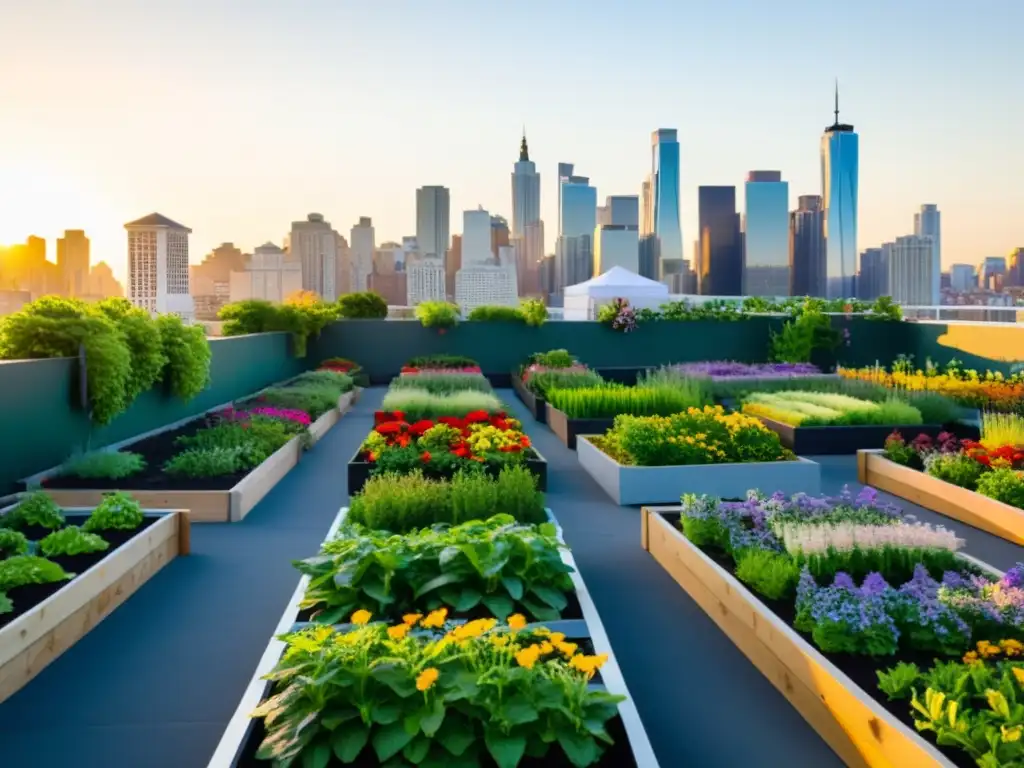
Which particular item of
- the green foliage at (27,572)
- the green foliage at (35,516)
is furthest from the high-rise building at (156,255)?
the green foliage at (27,572)

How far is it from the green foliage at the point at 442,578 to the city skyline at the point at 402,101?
31.9 ft

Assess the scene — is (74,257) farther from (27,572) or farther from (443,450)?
(27,572)

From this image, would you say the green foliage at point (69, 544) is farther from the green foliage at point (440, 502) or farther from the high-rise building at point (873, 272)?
the high-rise building at point (873, 272)

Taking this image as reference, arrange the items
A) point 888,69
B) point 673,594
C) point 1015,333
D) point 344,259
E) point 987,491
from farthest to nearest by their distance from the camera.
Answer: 1. point 344,259
2. point 888,69
3. point 1015,333
4. point 987,491
5. point 673,594

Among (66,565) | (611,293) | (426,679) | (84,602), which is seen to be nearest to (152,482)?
(66,565)

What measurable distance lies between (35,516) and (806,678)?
4099 millimetres

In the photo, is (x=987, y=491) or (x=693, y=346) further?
(x=693, y=346)

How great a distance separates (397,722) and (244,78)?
42.1ft

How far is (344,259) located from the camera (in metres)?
39.6

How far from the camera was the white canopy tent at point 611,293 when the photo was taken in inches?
725

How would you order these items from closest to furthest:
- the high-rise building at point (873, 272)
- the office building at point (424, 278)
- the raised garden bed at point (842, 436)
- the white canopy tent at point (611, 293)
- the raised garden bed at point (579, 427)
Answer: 1. the raised garden bed at point (842, 436)
2. the raised garden bed at point (579, 427)
3. the white canopy tent at point (611, 293)
4. the office building at point (424, 278)
5. the high-rise building at point (873, 272)

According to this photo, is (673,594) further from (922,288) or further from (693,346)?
(922,288)

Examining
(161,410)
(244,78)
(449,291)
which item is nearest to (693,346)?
(244,78)

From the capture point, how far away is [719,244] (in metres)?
50.2
